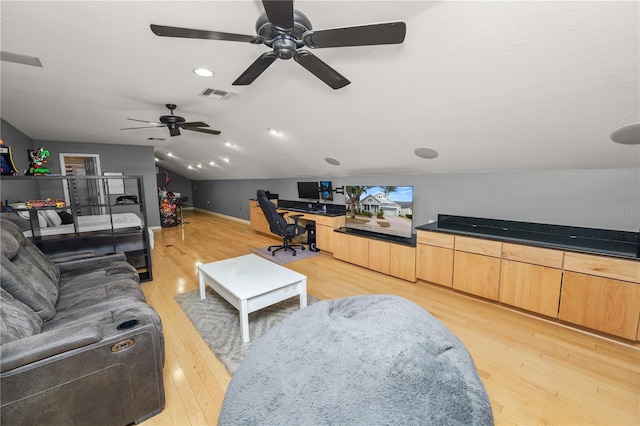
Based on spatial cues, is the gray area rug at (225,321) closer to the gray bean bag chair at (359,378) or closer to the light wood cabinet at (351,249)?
the light wood cabinet at (351,249)

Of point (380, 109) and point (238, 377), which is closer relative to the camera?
point (238, 377)

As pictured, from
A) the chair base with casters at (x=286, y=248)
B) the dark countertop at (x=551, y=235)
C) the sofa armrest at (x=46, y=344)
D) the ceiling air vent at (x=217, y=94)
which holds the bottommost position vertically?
the chair base with casters at (x=286, y=248)

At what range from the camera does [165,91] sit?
2.93 meters

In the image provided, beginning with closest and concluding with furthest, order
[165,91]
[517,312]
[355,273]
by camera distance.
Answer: [517,312] → [165,91] → [355,273]

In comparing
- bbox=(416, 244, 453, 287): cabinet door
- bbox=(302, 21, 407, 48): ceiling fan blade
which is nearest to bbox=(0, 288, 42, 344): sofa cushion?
bbox=(302, 21, 407, 48): ceiling fan blade

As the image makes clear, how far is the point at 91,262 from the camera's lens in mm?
2752

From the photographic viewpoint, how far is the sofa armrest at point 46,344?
1.22m

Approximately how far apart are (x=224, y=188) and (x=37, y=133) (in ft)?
14.8

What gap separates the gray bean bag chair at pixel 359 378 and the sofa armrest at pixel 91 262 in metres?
3.11

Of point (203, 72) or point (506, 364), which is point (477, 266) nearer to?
point (506, 364)

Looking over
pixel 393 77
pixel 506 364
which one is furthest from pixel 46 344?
pixel 506 364

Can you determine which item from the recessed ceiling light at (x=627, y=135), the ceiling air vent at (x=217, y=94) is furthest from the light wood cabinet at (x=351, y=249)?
the recessed ceiling light at (x=627, y=135)

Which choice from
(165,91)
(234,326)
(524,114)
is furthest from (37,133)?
(524,114)

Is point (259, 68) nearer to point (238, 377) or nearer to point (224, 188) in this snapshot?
point (238, 377)
